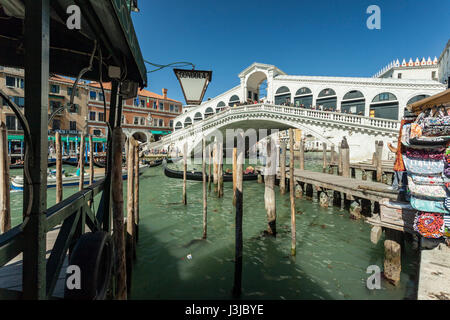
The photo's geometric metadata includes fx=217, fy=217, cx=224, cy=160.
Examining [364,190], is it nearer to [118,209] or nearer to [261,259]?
[261,259]

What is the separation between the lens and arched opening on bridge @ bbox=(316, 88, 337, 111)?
2256 centimetres

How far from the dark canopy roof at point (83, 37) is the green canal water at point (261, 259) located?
3.34 metres

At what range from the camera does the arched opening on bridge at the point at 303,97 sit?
24.2 metres

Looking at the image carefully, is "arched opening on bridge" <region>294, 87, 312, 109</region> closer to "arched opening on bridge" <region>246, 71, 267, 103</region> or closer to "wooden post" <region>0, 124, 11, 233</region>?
"arched opening on bridge" <region>246, 71, 267, 103</region>

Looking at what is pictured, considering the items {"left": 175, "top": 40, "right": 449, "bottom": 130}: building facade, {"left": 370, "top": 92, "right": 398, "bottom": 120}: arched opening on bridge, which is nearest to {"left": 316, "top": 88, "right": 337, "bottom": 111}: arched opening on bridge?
{"left": 175, "top": 40, "right": 449, "bottom": 130}: building facade

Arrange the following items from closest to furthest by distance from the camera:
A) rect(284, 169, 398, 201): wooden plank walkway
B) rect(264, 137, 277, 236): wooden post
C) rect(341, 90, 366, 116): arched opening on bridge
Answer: rect(284, 169, 398, 201): wooden plank walkway
rect(264, 137, 277, 236): wooden post
rect(341, 90, 366, 116): arched opening on bridge

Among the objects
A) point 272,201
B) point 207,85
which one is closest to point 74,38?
point 207,85

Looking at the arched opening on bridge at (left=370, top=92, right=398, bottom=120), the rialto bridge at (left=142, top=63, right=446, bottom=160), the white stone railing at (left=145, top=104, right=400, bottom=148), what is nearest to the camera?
the white stone railing at (left=145, top=104, right=400, bottom=148)

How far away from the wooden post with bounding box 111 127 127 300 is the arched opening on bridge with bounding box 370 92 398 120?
2402cm

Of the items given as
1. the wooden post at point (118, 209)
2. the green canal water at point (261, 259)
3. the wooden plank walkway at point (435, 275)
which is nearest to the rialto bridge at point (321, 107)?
the green canal water at point (261, 259)

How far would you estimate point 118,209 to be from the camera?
2.59 meters

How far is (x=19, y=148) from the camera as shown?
20422 millimetres

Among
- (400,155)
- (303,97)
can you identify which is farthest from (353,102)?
(400,155)

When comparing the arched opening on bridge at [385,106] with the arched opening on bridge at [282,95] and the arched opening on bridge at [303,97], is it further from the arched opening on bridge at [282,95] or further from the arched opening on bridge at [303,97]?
the arched opening on bridge at [282,95]
